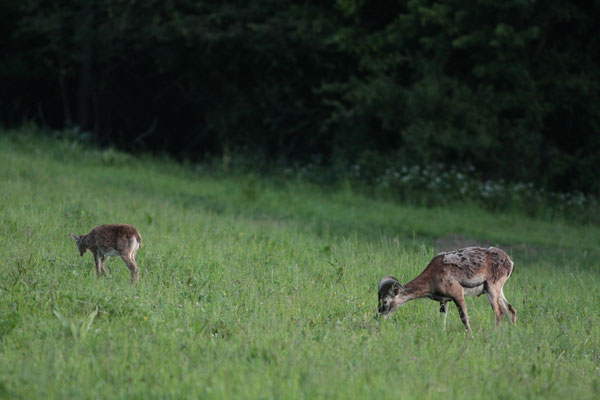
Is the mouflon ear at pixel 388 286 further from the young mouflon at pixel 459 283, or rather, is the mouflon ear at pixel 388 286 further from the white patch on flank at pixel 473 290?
the white patch on flank at pixel 473 290

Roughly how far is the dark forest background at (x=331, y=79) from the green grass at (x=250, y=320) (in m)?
8.19

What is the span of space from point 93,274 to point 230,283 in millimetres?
1610

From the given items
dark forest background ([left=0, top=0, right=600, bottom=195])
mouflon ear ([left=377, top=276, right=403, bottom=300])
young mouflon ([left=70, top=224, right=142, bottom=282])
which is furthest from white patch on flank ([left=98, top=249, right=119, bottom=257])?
dark forest background ([left=0, top=0, right=600, bottom=195])

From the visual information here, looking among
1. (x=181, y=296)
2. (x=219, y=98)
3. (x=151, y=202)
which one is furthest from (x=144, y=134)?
(x=181, y=296)

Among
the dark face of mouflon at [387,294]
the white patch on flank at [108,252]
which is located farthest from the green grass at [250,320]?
the white patch on flank at [108,252]

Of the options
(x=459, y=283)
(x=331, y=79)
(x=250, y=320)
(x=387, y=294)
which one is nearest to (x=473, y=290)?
(x=459, y=283)

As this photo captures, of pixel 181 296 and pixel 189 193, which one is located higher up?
pixel 181 296

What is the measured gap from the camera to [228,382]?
16.9 ft

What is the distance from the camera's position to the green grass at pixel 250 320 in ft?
17.2

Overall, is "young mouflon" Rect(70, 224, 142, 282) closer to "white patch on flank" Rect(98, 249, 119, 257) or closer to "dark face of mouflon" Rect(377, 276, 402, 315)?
"white patch on flank" Rect(98, 249, 119, 257)

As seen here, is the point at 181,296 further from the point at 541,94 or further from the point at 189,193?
the point at 541,94

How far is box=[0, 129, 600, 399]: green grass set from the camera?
5.24 m

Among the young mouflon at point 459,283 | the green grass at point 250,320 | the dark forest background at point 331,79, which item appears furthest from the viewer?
the dark forest background at point 331,79

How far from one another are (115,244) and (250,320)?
2.20 m
